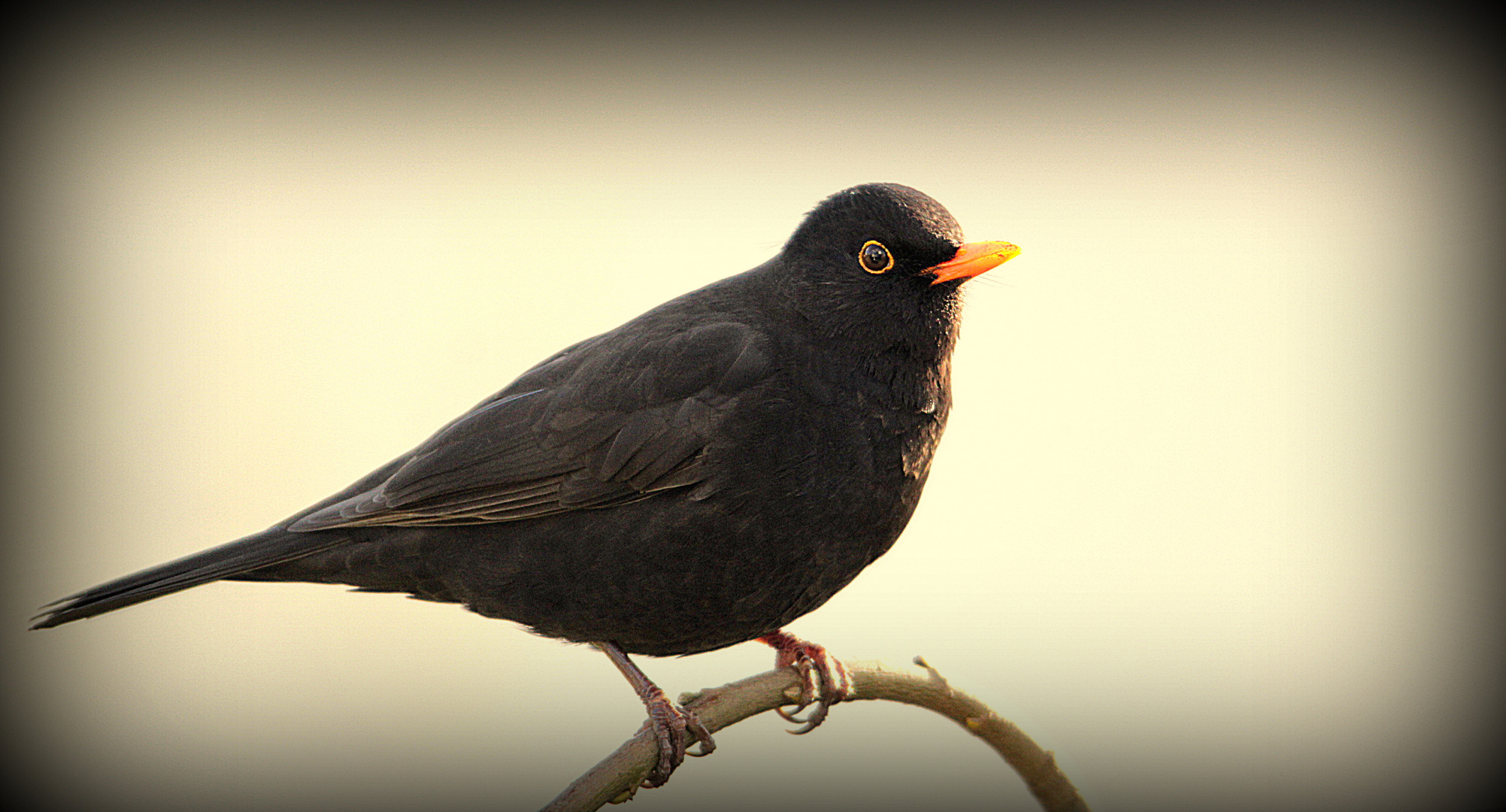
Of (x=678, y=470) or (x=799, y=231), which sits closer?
(x=678, y=470)

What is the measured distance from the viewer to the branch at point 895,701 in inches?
126

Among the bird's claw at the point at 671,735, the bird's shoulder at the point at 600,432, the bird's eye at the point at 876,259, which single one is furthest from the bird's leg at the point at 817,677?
the bird's eye at the point at 876,259

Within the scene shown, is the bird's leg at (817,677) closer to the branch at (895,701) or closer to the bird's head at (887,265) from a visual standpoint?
the branch at (895,701)

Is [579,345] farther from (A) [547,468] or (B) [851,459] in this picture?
(B) [851,459]

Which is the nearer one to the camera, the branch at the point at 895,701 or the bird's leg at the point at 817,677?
the branch at the point at 895,701

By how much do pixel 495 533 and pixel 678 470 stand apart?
0.61 meters

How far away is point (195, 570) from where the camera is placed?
3.43 meters

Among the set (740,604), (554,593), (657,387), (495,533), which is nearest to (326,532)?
(495,533)

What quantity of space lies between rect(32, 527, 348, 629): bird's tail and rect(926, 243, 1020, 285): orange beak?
1950 mm

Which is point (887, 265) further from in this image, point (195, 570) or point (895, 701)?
point (195, 570)

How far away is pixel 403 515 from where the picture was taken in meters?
3.46

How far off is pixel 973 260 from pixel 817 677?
55.0 inches

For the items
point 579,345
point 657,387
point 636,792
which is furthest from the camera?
point 579,345

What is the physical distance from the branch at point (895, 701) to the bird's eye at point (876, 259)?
1.13 meters
